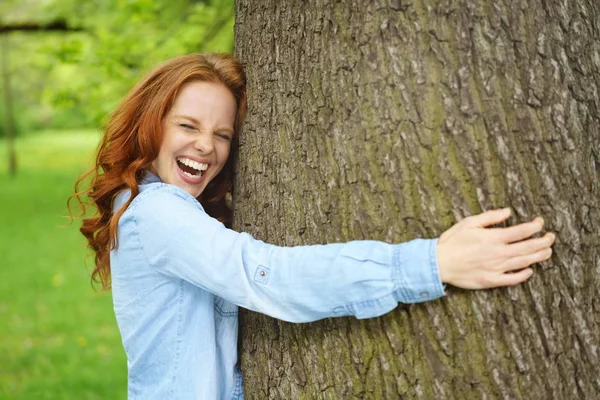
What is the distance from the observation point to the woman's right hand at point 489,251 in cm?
180

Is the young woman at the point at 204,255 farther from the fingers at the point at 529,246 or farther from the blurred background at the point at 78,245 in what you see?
the blurred background at the point at 78,245

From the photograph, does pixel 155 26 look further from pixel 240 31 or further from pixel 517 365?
pixel 517 365

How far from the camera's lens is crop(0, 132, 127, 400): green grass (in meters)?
5.70

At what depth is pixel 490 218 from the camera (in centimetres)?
182

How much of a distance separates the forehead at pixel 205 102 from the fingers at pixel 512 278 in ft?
3.66

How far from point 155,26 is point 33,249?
634cm

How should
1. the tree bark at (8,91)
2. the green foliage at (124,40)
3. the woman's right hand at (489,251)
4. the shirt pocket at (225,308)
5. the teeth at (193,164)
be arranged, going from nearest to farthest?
1. the woman's right hand at (489,251)
2. the shirt pocket at (225,308)
3. the teeth at (193,164)
4. the green foliage at (124,40)
5. the tree bark at (8,91)

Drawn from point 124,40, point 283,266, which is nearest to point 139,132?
point 283,266

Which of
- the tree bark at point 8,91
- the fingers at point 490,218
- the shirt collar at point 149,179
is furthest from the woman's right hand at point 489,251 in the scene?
the tree bark at point 8,91

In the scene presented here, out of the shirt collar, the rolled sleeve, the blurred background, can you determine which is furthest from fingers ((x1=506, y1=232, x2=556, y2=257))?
the blurred background

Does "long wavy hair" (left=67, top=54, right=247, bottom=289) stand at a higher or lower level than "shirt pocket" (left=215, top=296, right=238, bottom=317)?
higher

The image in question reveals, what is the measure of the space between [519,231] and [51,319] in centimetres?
675

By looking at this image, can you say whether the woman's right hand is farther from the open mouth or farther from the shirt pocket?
the open mouth

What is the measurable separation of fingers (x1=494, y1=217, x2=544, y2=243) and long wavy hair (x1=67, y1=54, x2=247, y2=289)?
3.36 ft
